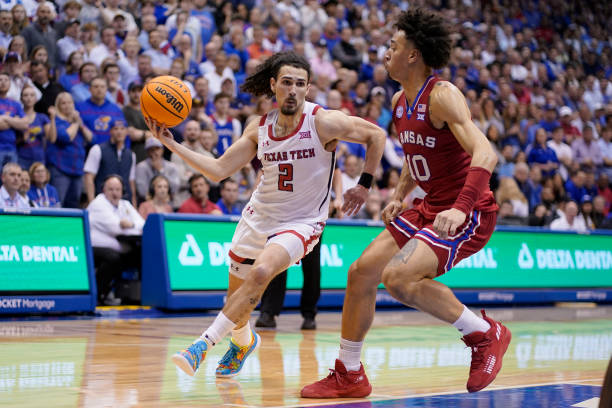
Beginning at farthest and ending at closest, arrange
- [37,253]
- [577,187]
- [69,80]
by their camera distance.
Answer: [577,187] → [69,80] → [37,253]

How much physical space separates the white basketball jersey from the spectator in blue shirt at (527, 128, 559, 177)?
13.7 meters

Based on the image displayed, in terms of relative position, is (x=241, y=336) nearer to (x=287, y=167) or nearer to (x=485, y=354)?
(x=287, y=167)

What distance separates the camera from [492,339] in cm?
550

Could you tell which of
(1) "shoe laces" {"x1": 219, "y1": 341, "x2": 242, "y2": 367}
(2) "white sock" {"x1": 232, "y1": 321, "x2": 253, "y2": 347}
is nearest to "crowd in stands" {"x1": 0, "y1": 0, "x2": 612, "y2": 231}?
(2) "white sock" {"x1": 232, "y1": 321, "x2": 253, "y2": 347}

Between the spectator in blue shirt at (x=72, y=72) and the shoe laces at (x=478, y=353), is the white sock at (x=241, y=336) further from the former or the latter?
the spectator in blue shirt at (x=72, y=72)

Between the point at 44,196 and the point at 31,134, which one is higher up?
the point at 31,134

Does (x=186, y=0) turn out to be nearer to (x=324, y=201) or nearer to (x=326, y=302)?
(x=326, y=302)

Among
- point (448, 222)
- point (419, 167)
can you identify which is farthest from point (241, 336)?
point (448, 222)

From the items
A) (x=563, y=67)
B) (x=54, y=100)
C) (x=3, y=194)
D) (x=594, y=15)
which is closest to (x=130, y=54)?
(x=54, y=100)

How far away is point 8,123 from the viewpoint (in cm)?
1187

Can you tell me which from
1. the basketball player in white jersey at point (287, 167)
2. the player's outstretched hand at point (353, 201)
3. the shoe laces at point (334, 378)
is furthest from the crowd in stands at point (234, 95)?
the shoe laces at point (334, 378)

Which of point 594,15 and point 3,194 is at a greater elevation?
point 594,15

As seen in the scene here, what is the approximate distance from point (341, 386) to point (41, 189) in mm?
7295

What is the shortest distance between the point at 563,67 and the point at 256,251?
20.7m
